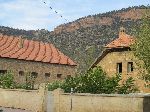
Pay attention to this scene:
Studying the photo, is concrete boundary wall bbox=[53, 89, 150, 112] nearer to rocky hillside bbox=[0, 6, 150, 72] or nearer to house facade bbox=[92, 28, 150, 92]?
house facade bbox=[92, 28, 150, 92]

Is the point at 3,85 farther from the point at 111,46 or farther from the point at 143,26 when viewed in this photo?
the point at 143,26

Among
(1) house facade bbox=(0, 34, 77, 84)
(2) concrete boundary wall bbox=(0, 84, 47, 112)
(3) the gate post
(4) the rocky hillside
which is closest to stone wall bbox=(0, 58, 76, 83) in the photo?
(1) house facade bbox=(0, 34, 77, 84)

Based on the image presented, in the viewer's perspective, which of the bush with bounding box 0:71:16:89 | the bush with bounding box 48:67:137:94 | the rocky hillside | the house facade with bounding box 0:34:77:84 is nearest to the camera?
the bush with bounding box 48:67:137:94

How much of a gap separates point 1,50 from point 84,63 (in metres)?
39.7

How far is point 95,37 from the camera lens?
3792 inches

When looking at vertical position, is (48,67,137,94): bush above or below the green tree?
below

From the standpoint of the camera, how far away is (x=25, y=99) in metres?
31.5

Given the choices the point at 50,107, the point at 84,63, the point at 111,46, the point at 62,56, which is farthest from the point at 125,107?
the point at 84,63

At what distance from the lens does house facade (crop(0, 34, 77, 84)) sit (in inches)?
1783

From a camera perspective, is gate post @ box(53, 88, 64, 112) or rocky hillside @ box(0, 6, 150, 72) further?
rocky hillside @ box(0, 6, 150, 72)

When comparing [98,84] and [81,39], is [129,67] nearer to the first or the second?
[98,84]

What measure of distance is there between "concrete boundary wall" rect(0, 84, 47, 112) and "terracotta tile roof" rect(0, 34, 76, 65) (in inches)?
451

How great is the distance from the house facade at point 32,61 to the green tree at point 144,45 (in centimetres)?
2509

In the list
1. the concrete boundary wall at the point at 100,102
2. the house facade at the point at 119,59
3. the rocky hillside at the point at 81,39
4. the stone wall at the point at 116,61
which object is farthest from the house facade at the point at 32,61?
the rocky hillside at the point at 81,39
